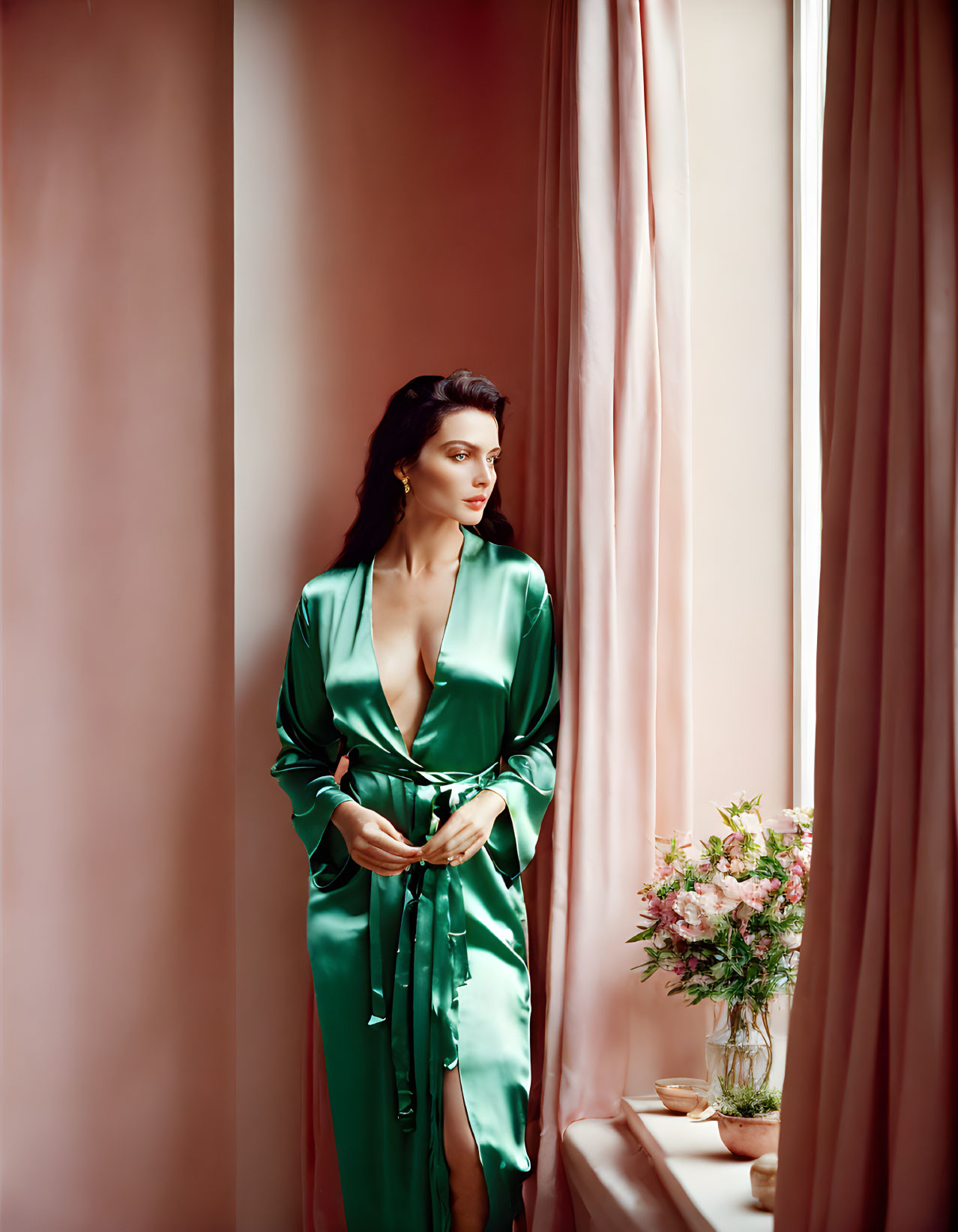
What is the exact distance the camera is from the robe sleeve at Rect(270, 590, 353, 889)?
77.5 inches

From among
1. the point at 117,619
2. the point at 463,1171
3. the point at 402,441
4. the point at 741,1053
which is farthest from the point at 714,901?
the point at 117,619

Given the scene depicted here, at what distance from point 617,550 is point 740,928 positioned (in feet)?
2.34

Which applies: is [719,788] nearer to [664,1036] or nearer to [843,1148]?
[664,1036]

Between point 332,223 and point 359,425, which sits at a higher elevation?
point 332,223

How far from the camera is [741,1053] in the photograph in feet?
5.64

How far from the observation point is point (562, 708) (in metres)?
2.01

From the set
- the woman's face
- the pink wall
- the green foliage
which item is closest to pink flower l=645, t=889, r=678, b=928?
the green foliage

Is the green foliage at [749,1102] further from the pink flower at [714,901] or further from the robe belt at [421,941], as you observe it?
the robe belt at [421,941]

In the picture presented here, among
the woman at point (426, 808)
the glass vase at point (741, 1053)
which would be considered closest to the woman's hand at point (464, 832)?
the woman at point (426, 808)

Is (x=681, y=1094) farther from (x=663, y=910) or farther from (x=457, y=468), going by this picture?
(x=457, y=468)

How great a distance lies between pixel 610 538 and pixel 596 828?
537 millimetres

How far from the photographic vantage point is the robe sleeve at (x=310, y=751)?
197cm

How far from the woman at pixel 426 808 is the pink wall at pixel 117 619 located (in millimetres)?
616

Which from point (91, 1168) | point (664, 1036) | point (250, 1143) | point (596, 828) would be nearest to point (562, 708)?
point (596, 828)
